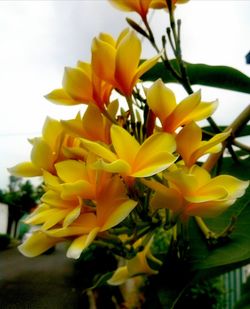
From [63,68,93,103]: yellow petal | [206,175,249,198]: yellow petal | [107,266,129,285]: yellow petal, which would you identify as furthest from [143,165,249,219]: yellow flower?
[107,266,129,285]: yellow petal

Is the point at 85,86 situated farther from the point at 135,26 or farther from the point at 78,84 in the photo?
the point at 135,26

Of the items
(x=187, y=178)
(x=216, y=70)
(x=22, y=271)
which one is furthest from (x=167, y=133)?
(x=22, y=271)

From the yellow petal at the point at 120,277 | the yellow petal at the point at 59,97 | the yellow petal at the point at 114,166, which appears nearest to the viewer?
the yellow petal at the point at 114,166

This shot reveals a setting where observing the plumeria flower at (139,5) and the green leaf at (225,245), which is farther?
the plumeria flower at (139,5)

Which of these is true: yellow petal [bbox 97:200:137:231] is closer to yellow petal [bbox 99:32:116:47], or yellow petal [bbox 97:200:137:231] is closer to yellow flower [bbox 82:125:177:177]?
yellow flower [bbox 82:125:177:177]

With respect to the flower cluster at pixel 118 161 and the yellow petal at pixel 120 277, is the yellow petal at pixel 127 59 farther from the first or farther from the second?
the yellow petal at pixel 120 277

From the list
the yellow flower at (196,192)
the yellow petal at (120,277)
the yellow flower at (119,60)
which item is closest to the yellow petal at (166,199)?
the yellow flower at (196,192)

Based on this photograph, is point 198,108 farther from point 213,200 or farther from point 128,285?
point 128,285
